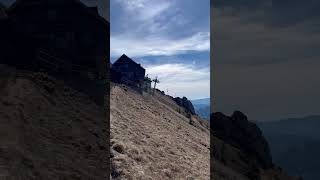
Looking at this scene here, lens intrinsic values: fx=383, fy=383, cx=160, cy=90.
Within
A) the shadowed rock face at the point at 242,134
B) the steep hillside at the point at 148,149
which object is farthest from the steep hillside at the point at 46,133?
the shadowed rock face at the point at 242,134

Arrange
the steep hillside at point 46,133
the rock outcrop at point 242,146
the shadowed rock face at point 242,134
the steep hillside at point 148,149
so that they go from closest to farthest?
1. the steep hillside at point 46,133
2. the steep hillside at point 148,149
3. the rock outcrop at point 242,146
4. the shadowed rock face at point 242,134

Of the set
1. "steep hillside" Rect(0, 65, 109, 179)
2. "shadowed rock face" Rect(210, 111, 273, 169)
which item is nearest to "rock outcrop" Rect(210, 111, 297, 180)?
"shadowed rock face" Rect(210, 111, 273, 169)

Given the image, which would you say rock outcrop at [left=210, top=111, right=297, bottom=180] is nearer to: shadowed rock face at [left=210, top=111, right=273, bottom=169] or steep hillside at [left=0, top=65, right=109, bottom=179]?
shadowed rock face at [left=210, top=111, right=273, bottom=169]

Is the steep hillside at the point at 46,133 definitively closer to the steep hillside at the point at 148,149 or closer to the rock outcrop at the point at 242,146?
the steep hillside at the point at 148,149

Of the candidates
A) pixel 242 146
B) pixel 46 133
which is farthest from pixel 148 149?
pixel 242 146

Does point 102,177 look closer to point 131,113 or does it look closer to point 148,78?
point 131,113

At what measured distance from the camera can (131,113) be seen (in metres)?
34.1

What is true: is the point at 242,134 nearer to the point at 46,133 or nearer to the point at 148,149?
the point at 148,149

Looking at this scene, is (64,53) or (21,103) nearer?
(21,103)

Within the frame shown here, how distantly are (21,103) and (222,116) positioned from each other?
38.4m

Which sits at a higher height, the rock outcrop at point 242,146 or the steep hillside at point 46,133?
the steep hillside at point 46,133

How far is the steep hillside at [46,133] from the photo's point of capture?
53.1 feet

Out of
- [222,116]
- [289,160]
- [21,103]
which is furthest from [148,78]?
[289,160]

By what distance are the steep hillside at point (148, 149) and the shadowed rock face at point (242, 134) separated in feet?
48.3
